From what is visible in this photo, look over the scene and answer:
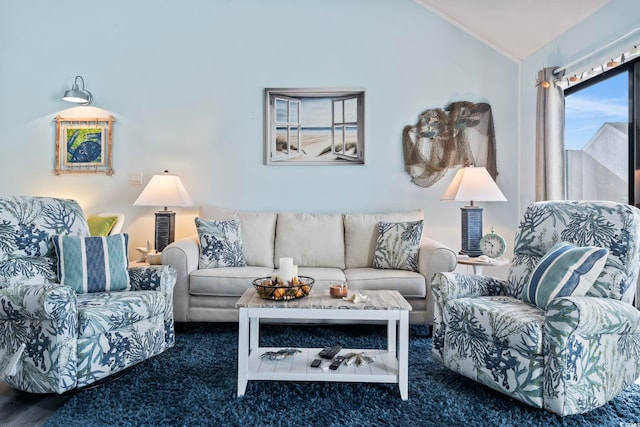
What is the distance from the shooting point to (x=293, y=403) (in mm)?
1786

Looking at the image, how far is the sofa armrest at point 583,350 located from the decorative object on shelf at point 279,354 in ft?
3.66

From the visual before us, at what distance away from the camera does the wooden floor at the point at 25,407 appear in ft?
5.40

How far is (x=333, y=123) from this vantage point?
363 centimetres

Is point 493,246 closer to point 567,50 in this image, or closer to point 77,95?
point 567,50

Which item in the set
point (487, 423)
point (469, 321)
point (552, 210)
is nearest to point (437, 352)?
point (469, 321)

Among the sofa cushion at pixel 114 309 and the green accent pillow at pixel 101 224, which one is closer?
the sofa cushion at pixel 114 309

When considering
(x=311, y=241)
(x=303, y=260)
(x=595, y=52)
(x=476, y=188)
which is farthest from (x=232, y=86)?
(x=595, y=52)

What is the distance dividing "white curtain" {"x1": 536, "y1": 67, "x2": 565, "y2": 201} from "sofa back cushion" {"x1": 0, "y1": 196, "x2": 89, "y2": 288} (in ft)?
10.6

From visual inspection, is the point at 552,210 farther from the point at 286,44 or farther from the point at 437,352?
the point at 286,44

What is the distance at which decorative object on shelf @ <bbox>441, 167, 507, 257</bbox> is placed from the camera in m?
3.08

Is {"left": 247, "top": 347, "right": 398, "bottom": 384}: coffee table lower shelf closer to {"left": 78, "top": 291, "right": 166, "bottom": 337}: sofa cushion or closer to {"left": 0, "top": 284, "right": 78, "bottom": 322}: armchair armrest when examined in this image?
A: {"left": 78, "top": 291, "right": 166, "bottom": 337}: sofa cushion

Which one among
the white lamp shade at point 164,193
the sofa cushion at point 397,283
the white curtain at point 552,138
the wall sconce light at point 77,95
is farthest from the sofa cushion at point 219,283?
the white curtain at point 552,138

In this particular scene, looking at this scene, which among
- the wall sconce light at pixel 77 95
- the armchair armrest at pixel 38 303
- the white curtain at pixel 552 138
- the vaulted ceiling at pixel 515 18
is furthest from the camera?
the wall sconce light at pixel 77 95

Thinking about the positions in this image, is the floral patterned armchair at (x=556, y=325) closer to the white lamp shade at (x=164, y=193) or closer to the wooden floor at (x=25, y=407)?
the wooden floor at (x=25, y=407)
